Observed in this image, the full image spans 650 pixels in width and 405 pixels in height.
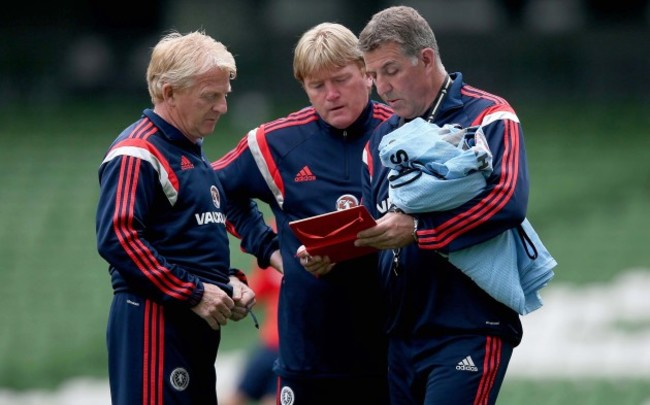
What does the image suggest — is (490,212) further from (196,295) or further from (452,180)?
(196,295)

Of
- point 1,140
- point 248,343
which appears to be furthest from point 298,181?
point 1,140

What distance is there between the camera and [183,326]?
4.01 m

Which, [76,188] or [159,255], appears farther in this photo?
[76,188]

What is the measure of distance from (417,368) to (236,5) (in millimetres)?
12542

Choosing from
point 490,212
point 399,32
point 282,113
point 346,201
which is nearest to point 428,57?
point 399,32

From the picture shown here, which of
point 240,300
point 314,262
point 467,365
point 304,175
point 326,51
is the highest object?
point 326,51

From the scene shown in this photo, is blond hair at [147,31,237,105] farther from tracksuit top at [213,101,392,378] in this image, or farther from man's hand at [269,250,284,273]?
man's hand at [269,250,284,273]

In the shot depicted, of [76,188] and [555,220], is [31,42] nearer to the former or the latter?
[76,188]

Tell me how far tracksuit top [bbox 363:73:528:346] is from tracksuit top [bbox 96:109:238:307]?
0.53m

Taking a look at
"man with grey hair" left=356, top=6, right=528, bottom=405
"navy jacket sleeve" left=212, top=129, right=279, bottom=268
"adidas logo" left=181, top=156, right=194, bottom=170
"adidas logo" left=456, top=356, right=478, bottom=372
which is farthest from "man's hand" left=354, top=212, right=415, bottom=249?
"navy jacket sleeve" left=212, top=129, right=279, bottom=268

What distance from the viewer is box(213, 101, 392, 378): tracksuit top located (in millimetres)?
4301

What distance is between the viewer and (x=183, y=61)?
396 centimetres

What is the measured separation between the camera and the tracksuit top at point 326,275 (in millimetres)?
4301

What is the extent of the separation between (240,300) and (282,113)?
10638 millimetres
